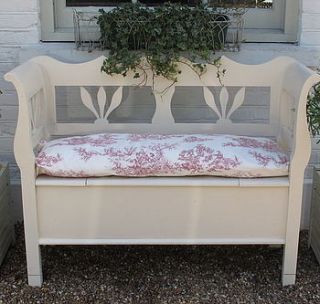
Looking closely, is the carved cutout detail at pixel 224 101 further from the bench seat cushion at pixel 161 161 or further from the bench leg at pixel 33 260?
the bench leg at pixel 33 260

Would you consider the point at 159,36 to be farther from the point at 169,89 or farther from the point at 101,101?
the point at 101,101

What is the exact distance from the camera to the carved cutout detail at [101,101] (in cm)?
280

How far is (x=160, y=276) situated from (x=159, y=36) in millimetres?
1059

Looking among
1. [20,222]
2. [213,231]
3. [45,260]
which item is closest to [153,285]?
[213,231]

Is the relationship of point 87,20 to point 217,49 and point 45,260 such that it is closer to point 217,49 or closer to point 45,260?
point 217,49

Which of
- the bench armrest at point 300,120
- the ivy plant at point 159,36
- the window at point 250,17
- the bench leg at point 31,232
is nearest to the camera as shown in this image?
the bench armrest at point 300,120

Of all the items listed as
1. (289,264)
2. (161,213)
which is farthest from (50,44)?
(289,264)

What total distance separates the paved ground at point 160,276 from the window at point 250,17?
1019 millimetres

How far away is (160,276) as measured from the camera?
2580 millimetres

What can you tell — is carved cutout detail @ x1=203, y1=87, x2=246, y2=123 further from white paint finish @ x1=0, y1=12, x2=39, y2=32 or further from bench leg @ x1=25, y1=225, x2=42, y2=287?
bench leg @ x1=25, y1=225, x2=42, y2=287

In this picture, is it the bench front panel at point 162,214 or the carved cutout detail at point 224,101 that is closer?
the bench front panel at point 162,214

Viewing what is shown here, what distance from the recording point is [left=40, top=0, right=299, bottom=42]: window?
291cm

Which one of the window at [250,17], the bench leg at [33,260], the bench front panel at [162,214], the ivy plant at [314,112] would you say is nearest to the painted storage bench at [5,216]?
the bench leg at [33,260]

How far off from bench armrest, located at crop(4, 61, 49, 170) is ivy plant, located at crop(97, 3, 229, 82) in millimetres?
333
